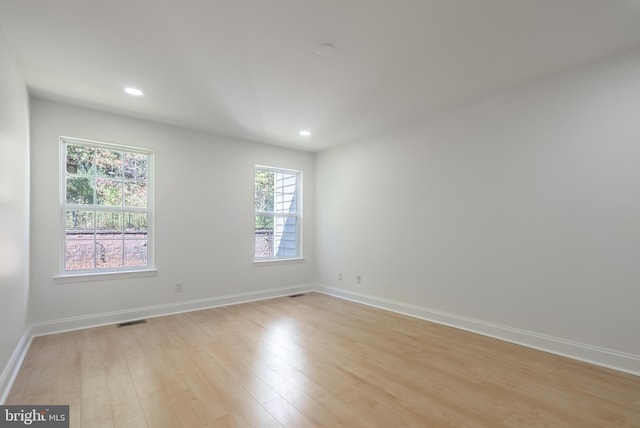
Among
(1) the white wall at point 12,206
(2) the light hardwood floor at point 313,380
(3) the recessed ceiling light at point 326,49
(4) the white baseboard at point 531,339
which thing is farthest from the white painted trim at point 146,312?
(3) the recessed ceiling light at point 326,49

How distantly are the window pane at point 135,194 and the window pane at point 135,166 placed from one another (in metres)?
0.08

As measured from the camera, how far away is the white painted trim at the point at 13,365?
2.08 meters

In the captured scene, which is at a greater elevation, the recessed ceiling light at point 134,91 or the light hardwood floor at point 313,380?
the recessed ceiling light at point 134,91

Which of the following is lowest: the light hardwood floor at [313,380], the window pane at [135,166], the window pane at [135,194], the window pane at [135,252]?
the light hardwood floor at [313,380]

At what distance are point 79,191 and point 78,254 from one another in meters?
0.74

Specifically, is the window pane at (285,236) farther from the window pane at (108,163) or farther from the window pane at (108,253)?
the window pane at (108,163)

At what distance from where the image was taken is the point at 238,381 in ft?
7.56

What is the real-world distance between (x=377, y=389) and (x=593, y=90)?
311 cm

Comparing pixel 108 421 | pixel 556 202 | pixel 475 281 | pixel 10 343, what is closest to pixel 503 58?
pixel 556 202

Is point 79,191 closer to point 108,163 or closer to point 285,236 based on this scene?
point 108,163

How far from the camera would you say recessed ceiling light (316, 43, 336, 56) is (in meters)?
2.36

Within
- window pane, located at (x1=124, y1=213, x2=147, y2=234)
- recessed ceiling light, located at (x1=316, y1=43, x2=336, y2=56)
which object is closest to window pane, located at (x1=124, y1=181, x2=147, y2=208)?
window pane, located at (x1=124, y1=213, x2=147, y2=234)

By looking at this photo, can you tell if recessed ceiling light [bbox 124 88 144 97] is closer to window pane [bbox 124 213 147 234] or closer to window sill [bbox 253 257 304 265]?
window pane [bbox 124 213 147 234]

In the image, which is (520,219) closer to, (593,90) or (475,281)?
(475,281)
